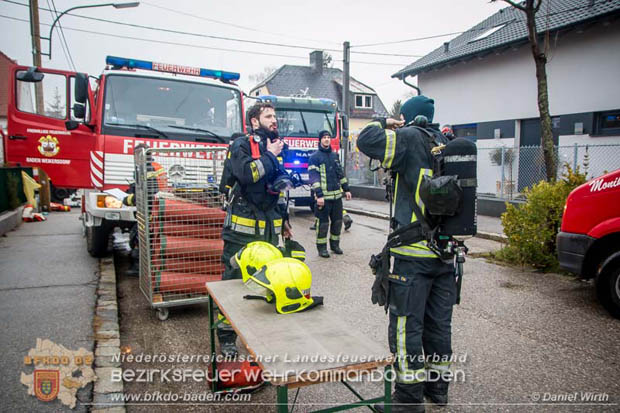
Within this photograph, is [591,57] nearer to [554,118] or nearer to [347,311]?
[554,118]

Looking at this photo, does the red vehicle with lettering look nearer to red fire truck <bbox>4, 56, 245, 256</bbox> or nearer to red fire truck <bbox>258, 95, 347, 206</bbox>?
red fire truck <bbox>4, 56, 245, 256</bbox>

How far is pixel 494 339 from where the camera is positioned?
4082 millimetres

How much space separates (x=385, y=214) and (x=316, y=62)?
107 ft

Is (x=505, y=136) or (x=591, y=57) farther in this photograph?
(x=505, y=136)

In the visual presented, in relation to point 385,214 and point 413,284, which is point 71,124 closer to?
point 413,284

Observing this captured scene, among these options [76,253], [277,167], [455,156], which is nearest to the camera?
[455,156]

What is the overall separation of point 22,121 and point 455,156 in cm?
696

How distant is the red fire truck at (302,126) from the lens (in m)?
12.3

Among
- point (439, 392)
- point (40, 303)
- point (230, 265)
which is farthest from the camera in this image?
point (40, 303)

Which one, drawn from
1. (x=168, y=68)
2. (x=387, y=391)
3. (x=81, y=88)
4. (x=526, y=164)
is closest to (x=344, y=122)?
(x=526, y=164)

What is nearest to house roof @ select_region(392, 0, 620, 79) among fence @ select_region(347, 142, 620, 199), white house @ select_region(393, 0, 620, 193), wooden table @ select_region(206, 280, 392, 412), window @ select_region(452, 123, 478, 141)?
white house @ select_region(393, 0, 620, 193)

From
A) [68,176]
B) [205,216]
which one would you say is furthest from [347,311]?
[68,176]

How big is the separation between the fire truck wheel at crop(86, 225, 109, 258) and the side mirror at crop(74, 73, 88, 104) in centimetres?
178

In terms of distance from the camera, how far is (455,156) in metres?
2.71
